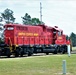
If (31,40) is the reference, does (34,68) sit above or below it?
below

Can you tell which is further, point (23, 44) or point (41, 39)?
point (41, 39)

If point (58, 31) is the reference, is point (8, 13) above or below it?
above

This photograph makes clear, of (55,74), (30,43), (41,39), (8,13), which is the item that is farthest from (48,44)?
(8,13)

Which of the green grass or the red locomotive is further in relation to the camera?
the red locomotive

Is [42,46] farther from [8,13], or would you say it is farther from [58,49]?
[8,13]

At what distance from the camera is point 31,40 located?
1608 inches

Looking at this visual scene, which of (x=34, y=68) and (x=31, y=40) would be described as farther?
(x=31, y=40)

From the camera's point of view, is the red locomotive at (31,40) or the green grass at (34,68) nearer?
the green grass at (34,68)

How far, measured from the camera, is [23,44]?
3878 cm

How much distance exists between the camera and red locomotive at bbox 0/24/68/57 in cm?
3688

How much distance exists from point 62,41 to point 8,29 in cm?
1213

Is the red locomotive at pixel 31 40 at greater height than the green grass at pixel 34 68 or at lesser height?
greater

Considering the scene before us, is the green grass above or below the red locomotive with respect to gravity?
below

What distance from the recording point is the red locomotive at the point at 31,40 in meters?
36.9
